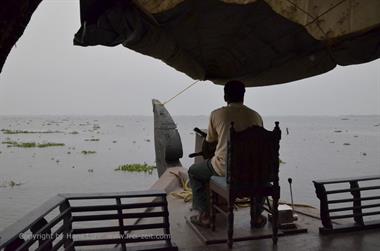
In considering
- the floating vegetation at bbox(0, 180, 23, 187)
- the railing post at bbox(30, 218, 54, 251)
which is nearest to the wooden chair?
the railing post at bbox(30, 218, 54, 251)

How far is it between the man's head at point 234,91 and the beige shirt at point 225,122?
0.05 m

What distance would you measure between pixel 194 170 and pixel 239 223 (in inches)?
35.1

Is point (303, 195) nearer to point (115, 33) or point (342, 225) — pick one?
point (342, 225)

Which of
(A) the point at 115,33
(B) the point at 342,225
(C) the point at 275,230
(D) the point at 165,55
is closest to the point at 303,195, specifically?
(B) the point at 342,225

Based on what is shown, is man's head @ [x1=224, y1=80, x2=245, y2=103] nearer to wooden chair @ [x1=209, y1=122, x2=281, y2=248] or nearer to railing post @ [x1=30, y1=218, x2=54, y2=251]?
wooden chair @ [x1=209, y1=122, x2=281, y2=248]

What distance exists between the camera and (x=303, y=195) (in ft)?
38.4

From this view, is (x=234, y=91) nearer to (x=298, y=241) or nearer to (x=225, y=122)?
(x=225, y=122)

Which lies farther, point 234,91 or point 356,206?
point 356,206

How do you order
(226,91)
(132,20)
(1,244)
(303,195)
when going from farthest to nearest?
(303,195) → (226,91) → (132,20) → (1,244)

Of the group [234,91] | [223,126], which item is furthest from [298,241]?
[234,91]

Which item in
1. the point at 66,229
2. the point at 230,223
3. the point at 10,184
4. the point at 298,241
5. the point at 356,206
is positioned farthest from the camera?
the point at 10,184

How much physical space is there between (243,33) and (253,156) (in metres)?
1.11

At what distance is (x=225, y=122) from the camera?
357cm

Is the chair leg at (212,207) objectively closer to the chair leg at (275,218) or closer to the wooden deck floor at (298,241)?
the wooden deck floor at (298,241)
